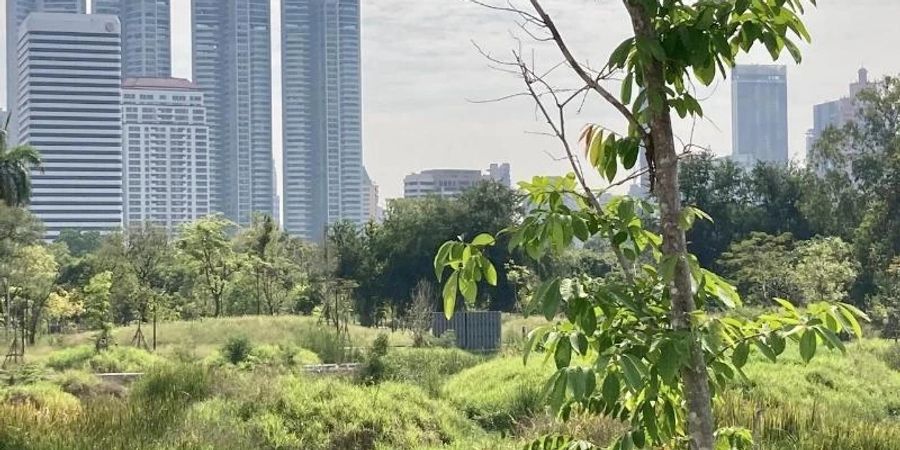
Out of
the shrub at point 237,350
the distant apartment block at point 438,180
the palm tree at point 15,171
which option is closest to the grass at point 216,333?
the shrub at point 237,350

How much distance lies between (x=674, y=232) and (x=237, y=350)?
12.6 m

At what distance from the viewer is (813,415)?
6047mm

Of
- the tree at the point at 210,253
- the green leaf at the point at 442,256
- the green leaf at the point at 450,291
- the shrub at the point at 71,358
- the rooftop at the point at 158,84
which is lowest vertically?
the shrub at the point at 71,358

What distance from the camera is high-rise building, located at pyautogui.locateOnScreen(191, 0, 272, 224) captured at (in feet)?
335

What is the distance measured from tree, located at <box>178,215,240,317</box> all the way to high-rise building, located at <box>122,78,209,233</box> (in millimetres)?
69460

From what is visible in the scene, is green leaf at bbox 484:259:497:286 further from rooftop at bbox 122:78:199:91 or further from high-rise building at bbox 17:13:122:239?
rooftop at bbox 122:78:199:91

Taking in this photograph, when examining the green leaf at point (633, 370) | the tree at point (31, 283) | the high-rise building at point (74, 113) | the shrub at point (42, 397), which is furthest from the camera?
the high-rise building at point (74, 113)

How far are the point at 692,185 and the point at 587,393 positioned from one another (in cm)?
2975

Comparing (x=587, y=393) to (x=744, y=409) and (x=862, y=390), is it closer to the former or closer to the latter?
(x=744, y=409)

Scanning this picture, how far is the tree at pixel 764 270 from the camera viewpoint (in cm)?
1989

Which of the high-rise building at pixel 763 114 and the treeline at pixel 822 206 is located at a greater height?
the high-rise building at pixel 763 114

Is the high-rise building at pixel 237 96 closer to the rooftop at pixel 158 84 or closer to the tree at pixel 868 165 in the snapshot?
the rooftop at pixel 158 84

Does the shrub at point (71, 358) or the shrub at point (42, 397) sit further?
the shrub at point (71, 358)

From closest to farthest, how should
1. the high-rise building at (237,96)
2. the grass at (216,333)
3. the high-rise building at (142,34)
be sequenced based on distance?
1. the grass at (216,333)
2. the high-rise building at (237,96)
3. the high-rise building at (142,34)
